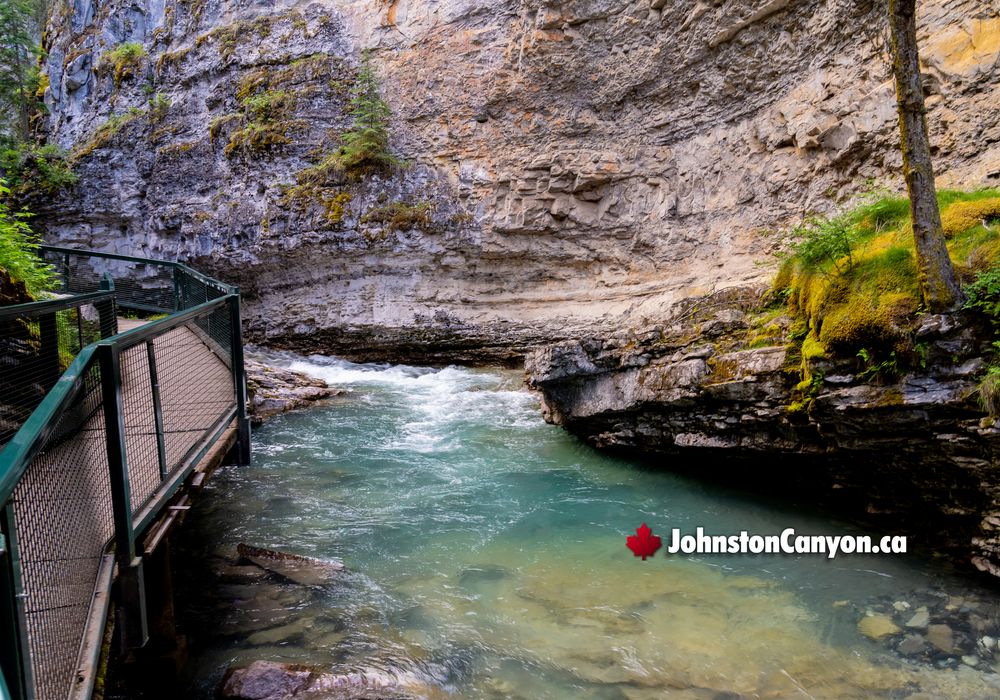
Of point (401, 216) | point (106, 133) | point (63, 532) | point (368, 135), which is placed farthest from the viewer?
point (106, 133)

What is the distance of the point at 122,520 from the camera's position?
144 inches

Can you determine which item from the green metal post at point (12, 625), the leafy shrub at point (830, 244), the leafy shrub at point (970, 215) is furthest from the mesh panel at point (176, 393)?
the leafy shrub at point (970, 215)

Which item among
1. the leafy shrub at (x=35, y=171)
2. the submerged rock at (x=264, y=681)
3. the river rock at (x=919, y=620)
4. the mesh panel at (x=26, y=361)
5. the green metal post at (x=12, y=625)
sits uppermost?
the leafy shrub at (x=35, y=171)

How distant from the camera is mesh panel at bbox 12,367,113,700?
8.14 ft

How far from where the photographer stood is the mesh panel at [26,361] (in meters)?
4.23

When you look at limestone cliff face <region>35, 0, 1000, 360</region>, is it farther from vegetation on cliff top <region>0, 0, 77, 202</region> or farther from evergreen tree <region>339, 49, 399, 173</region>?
vegetation on cliff top <region>0, 0, 77, 202</region>

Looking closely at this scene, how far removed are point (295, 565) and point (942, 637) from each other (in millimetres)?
6152

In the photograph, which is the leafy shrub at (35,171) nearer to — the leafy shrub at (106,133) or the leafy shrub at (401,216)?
the leafy shrub at (106,133)

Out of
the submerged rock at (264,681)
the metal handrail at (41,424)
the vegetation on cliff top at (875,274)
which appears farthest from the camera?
the vegetation on cliff top at (875,274)

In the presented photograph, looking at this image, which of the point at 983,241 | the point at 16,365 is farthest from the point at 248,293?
the point at 983,241

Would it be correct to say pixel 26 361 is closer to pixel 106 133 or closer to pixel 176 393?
pixel 176 393

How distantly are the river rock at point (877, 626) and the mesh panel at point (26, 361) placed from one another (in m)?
6.98

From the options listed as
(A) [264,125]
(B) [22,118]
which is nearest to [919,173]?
(A) [264,125]

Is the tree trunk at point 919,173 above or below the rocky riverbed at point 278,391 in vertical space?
above
